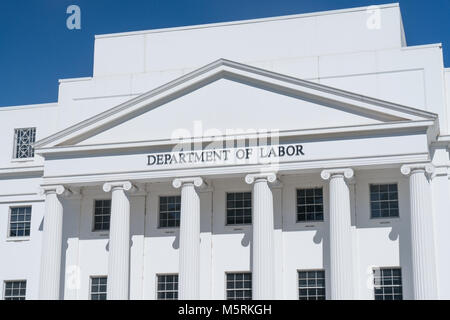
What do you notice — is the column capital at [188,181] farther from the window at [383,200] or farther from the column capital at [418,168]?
the column capital at [418,168]

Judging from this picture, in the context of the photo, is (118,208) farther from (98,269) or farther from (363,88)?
(363,88)

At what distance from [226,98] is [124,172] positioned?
5756 mm

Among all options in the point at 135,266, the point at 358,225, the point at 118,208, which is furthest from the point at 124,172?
the point at 358,225

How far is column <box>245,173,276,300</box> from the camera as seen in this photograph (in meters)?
37.1

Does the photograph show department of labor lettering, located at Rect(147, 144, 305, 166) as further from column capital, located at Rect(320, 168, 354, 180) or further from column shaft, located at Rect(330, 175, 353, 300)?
column shaft, located at Rect(330, 175, 353, 300)

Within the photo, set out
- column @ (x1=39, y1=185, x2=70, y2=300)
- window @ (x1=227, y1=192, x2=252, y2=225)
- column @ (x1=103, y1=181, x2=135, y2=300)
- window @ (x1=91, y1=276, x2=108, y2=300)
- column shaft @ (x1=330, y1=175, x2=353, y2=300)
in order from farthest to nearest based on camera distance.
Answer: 1. window @ (x1=91, y1=276, x2=108, y2=300)
2. window @ (x1=227, y1=192, x2=252, y2=225)
3. column @ (x1=39, y1=185, x2=70, y2=300)
4. column @ (x1=103, y1=181, x2=135, y2=300)
5. column shaft @ (x1=330, y1=175, x2=353, y2=300)

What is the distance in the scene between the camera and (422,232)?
3578 cm

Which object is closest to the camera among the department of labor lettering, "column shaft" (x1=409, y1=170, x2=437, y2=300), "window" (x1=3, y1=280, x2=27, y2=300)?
"column shaft" (x1=409, y1=170, x2=437, y2=300)

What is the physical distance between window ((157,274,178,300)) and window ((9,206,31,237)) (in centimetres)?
810

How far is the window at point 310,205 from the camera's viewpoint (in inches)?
1547

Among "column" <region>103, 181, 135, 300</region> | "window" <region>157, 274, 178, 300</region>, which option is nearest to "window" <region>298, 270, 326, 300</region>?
"window" <region>157, 274, 178, 300</region>

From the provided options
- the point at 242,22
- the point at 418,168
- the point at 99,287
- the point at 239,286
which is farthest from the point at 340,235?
the point at 242,22

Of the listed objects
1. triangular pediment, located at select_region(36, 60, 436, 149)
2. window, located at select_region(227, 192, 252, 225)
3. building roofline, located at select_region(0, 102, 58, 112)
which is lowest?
window, located at select_region(227, 192, 252, 225)

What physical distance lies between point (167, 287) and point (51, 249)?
5614mm
